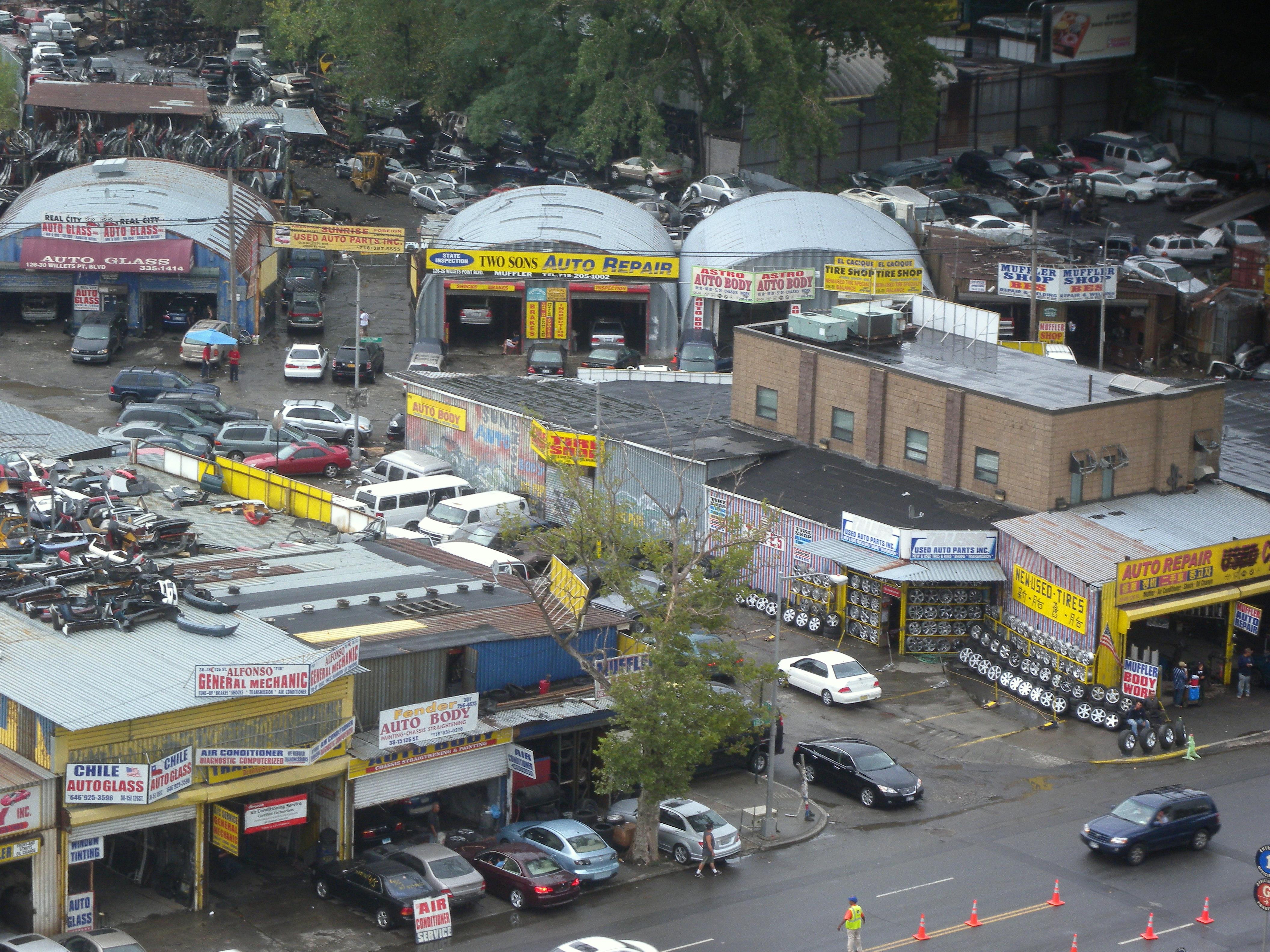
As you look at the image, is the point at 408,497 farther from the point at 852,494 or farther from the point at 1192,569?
the point at 1192,569

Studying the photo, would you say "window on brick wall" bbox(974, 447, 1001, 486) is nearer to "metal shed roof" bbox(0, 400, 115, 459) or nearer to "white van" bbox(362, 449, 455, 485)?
"white van" bbox(362, 449, 455, 485)

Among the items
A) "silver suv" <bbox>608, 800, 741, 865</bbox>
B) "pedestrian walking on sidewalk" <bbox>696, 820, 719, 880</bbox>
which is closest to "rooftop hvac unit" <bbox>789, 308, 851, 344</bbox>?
"silver suv" <bbox>608, 800, 741, 865</bbox>

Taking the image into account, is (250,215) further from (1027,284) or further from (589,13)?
(1027,284)

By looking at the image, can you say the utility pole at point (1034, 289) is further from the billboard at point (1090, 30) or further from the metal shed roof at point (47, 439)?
the billboard at point (1090, 30)

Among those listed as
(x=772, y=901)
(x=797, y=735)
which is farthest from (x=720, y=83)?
(x=772, y=901)

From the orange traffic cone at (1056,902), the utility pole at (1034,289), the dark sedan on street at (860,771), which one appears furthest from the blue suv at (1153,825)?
the utility pole at (1034,289)

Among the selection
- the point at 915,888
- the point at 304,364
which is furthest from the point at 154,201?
the point at 915,888

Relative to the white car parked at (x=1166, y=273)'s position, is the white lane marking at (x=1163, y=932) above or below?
below
